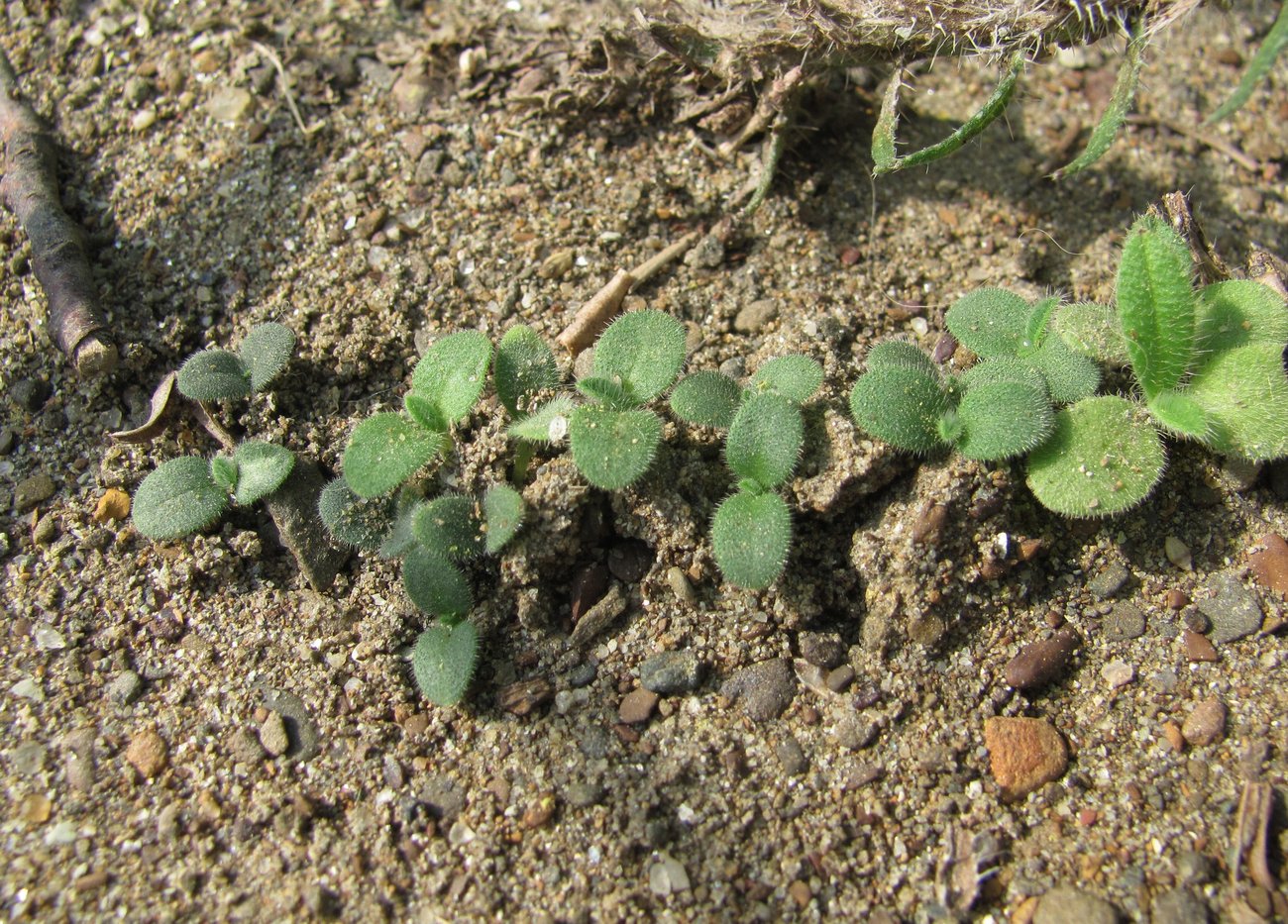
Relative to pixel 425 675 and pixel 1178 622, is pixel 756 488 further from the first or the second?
pixel 1178 622

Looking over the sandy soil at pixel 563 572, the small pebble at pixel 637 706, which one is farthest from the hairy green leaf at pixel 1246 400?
the small pebble at pixel 637 706

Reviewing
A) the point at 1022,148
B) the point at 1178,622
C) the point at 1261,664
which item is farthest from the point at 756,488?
the point at 1022,148

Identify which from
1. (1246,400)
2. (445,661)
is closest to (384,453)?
(445,661)

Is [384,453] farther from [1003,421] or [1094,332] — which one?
[1094,332]

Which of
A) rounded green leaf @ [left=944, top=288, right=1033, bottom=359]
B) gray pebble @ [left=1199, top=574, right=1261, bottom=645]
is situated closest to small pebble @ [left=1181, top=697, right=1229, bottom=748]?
gray pebble @ [left=1199, top=574, right=1261, bottom=645]

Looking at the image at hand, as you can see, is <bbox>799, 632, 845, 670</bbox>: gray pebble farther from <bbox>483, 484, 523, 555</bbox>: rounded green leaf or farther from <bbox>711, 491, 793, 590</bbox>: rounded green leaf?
<bbox>483, 484, 523, 555</bbox>: rounded green leaf

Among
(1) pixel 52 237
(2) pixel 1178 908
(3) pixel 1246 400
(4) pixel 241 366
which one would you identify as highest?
(1) pixel 52 237
